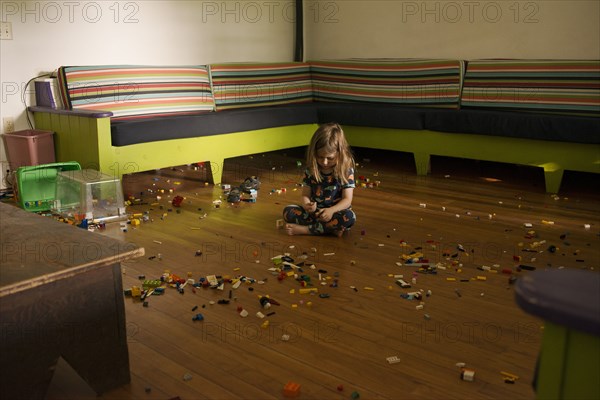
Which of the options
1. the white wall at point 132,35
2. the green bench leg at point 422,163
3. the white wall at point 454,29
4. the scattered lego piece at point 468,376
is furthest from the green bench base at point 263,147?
the scattered lego piece at point 468,376

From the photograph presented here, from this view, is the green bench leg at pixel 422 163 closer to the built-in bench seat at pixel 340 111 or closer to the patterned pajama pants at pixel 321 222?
the built-in bench seat at pixel 340 111

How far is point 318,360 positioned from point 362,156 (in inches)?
157

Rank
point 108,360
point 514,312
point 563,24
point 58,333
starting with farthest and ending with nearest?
point 563,24
point 514,312
point 108,360
point 58,333

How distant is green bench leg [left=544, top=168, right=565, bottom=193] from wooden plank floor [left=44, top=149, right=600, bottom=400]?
73mm

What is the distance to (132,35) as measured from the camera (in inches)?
196

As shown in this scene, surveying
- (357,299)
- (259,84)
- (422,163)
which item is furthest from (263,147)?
(357,299)

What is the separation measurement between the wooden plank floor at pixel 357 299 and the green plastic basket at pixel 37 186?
0.49 meters

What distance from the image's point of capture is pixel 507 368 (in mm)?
1964

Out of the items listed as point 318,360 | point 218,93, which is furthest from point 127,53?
point 318,360

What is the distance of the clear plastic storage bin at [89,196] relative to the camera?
141 inches

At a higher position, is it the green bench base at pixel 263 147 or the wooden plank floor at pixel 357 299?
the green bench base at pixel 263 147

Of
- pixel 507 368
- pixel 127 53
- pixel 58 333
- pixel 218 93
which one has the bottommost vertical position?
pixel 507 368

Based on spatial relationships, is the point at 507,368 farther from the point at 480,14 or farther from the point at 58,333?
the point at 480,14

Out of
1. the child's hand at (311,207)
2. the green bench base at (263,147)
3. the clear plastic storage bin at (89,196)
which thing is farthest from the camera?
the green bench base at (263,147)
